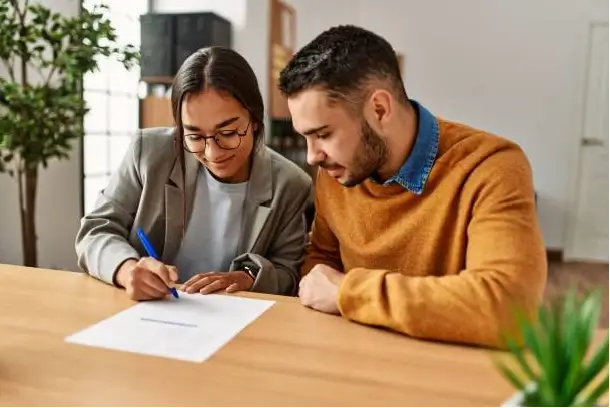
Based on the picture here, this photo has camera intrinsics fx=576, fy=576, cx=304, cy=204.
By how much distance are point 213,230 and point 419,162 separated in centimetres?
55

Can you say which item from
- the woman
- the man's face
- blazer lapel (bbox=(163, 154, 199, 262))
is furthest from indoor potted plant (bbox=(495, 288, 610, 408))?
blazer lapel (bbox=(163, 154, 199, 262))

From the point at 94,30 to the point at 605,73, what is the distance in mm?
4119

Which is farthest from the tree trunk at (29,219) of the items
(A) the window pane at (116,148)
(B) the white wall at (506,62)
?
(B) the white wall at (506,62)

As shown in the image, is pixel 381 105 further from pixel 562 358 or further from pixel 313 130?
pixel 562 358

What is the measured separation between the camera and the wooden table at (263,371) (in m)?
0.68

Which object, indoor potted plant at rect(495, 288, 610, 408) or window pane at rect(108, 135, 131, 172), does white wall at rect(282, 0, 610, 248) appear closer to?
window pane at rect(108, 135, 131, 172)

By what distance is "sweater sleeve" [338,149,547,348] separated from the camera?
88 centimetres

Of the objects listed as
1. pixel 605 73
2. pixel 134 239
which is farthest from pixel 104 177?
pixel 605 73

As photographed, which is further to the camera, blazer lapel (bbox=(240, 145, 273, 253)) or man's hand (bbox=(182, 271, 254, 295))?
blazer lapel (bbox=(240, 145, 273, 253))

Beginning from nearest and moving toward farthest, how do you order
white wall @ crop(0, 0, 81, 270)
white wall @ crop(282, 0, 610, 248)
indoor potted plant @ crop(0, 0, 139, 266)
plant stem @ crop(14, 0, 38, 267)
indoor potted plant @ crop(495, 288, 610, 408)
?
indoor potted plant @ crop(495, 288, 610, 408)
indoor potted plant @ crop(0, 0, 139, 266)
plant stem @ crop(14, 0, 38, 267)
white wall @ crop(0, 0, 81, 270)
white wall @ crop(282, 0, 610, 248)

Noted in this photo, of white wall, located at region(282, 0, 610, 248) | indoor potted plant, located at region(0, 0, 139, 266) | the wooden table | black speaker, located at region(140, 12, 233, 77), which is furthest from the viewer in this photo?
white wall, located at region(282, 0, 610, 248)

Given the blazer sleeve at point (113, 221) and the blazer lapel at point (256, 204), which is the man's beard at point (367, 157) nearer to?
the blazer lapel at point (256, 204)

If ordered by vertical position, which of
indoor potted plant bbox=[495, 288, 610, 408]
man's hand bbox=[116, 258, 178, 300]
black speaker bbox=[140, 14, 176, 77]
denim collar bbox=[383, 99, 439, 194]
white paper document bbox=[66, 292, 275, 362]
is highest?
black speaker bbox=[140, 14, 176, 77]

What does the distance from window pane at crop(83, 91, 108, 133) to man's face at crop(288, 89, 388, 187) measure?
262cm
